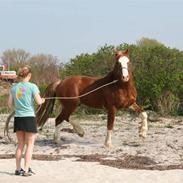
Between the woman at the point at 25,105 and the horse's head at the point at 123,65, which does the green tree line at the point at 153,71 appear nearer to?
the horse's head at the point at 123,65

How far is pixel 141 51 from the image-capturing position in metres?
21.0

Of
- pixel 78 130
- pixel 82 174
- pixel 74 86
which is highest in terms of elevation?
pixel 74 86

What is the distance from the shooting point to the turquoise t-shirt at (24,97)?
28.7 ft

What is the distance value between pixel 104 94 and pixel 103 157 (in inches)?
75.6

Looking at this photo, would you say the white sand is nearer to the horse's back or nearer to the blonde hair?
the blonde hair

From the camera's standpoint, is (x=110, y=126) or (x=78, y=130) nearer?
(x=110, y=126)

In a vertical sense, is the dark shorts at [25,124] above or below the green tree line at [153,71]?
below

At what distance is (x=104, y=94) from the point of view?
12500 mm

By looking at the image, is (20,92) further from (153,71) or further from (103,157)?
(153,71)

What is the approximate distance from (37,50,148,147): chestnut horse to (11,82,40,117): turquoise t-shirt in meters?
3.32

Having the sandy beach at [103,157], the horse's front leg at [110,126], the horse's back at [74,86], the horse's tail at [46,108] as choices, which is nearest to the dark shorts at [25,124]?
the sandy beach at [103,157]

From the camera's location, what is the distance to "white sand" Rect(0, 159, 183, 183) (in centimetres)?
859

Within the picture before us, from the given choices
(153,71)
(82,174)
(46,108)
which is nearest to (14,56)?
(153,71)

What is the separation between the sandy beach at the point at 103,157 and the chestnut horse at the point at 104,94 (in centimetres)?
51
